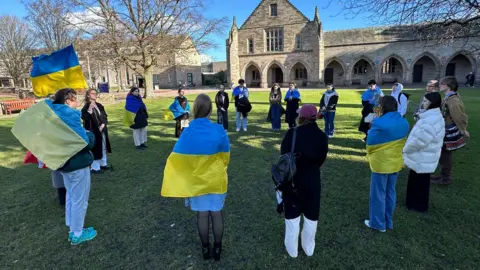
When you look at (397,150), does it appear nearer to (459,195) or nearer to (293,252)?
(293,252)

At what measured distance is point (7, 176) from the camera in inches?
252

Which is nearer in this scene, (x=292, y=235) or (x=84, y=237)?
(x=292, y=235)

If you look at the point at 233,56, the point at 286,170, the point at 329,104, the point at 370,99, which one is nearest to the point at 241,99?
the point at 329,104

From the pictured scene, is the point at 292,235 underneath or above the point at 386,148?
underneath

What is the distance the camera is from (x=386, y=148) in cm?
352

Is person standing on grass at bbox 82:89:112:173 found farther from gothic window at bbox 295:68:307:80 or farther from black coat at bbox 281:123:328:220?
gothic window at bbox 295:68:307:80

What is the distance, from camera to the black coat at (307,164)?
2.94 meters

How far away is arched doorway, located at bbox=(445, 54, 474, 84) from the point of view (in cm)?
3416

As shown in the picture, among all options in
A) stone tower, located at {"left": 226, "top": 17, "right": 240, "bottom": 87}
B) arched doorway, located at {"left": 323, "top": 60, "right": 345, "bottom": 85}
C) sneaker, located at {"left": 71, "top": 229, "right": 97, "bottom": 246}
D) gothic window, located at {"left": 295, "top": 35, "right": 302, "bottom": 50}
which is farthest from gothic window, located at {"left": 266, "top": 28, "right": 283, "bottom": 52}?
sneaker, located at {"left": 71, "top": 229, "right": 97, "bottom": 246}

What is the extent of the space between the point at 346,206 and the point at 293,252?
1.70 metres

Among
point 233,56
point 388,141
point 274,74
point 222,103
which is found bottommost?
point 388,141

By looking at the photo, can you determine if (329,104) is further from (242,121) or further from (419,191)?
(419,191)

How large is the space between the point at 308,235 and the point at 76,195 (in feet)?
9.48

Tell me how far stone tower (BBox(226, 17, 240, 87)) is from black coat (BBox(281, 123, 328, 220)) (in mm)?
37413
